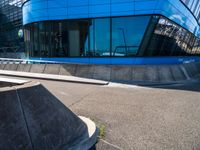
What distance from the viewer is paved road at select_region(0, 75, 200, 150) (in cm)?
514

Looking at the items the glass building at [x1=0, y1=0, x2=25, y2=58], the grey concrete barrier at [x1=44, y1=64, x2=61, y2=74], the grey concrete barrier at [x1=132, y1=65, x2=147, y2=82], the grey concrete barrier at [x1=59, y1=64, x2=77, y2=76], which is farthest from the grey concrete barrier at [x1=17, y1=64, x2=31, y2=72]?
the glass building at [x1=0, y1=0, x2=25, y2=58]

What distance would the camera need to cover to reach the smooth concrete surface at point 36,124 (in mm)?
4039

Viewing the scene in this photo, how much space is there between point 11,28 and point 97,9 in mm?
34538

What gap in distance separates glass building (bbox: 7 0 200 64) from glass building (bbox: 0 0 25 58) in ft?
74.4

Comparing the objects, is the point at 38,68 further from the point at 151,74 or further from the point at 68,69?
the point at 151,74

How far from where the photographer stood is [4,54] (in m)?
46.8

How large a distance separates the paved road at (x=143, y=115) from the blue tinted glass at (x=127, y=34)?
21.0 feet

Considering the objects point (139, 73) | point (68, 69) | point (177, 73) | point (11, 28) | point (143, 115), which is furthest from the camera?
point (11, 28)

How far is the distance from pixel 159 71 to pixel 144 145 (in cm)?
1063

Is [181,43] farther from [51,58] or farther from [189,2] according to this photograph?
[51,58]

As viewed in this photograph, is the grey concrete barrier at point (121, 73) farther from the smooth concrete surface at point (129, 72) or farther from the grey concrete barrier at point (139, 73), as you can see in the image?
the grey concrete barrier at point (139, 73)

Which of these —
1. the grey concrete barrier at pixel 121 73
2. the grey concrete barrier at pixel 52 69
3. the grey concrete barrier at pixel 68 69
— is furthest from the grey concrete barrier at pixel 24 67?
the grey concrete barrier at pixel 121 73

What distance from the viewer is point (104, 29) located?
1866cm

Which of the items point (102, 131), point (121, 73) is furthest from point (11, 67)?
point (102, 131)
